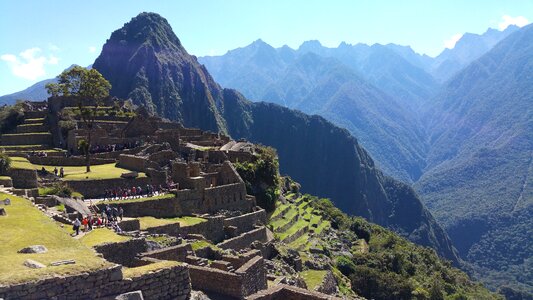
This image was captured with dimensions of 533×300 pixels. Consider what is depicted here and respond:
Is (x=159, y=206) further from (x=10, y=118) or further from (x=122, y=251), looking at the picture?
(x=10, y=118)

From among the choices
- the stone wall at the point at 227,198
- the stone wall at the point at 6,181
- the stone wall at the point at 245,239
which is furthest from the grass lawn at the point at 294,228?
the stone wall at the point at 6,181

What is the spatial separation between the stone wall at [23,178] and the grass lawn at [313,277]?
17.3 meters

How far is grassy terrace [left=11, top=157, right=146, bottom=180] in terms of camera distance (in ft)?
118

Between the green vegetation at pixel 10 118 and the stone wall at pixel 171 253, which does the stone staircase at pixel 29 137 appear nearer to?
the green vegetation at pixel 10 118

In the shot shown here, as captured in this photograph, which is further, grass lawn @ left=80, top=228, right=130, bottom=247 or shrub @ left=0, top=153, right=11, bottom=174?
shrub @ left=0, top=153, right=11, bottom=174

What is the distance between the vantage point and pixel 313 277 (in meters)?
35.4

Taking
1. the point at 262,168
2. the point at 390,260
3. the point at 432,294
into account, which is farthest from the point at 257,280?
the point at 390,260

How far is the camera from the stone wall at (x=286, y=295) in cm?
1548

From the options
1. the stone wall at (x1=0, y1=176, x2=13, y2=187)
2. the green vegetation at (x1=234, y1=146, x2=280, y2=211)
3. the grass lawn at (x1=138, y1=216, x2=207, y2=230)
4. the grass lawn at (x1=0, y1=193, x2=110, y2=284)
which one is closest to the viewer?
the grass lawn at (x1=0, y1=193, x2=110, y2=284)

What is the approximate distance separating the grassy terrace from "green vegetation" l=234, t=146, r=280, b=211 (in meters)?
10.7

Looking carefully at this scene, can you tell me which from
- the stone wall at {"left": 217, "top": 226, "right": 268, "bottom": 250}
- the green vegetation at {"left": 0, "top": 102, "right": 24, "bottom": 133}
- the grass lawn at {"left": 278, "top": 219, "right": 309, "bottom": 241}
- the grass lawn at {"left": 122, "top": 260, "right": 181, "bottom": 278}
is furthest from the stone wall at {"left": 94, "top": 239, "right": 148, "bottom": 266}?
the green vegetation at {"left": 0, "top": 102, "right": 24, "bottom": 133}

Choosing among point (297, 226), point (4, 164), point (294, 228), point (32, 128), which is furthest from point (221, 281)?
point (32, 128)

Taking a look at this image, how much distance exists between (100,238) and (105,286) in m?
8.16

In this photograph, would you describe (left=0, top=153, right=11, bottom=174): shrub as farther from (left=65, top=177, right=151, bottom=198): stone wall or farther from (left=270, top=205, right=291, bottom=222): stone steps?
(left=270, top=205, right=291, bottom=222): stone steps
